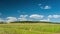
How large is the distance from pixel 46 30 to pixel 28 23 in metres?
0.69

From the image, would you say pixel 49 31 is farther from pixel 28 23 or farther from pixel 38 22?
pixel 28 23

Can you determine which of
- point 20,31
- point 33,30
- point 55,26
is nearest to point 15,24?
point 20,31

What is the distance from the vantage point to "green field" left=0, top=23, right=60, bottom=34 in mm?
4504

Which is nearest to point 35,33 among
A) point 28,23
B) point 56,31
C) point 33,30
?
point 33,30

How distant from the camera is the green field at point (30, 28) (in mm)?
4504

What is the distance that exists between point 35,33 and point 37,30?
18 cm

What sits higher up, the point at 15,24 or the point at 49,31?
the point at 15,24

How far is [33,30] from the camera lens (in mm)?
4598

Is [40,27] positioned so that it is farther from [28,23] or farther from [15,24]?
[15,24]

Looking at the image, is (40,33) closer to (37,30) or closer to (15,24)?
(37,30)

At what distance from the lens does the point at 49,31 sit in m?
4.55

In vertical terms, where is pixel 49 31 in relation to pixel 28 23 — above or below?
below

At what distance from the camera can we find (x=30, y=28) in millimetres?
4645

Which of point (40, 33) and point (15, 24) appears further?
point (15, 24)
